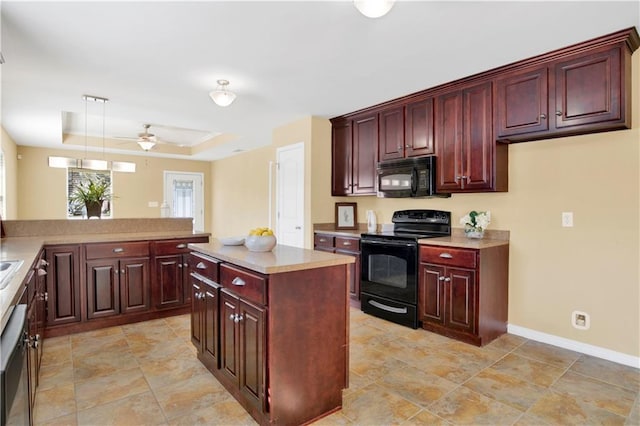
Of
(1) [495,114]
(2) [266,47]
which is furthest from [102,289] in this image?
(1) [495,114]

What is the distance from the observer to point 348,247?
4219 mm

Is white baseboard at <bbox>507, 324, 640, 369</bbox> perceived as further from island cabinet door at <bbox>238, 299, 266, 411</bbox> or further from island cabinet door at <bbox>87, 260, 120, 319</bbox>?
island cabinet door at <bbox>87, 260, 120, 319</bbox>

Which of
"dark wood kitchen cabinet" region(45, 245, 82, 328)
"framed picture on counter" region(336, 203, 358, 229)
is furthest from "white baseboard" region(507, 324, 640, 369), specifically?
"dark wood kitchen cabinet" region(45, 245, 82, 328)

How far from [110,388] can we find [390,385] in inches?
72.3

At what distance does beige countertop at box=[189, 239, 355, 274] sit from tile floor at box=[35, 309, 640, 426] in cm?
87

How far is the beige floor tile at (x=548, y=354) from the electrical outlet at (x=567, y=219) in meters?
1.03

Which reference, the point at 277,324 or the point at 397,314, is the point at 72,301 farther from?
the point at 397,314

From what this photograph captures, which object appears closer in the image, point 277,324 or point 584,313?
point 277,324

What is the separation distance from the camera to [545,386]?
234 cm

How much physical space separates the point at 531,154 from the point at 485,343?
1.72 m

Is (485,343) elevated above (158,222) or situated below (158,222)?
below

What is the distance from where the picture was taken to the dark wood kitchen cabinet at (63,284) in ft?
10.6

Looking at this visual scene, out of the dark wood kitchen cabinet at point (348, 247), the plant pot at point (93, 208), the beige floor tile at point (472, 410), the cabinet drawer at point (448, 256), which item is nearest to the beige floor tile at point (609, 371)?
the beige floor tile at point (472, 410)

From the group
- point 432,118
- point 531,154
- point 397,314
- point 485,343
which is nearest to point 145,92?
point 432,118
